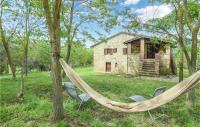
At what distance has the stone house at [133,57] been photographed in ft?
72.9

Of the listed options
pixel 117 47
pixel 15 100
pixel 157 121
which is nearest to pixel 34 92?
pixel 15 100

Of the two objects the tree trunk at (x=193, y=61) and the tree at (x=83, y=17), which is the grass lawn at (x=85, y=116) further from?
the tree at (x=83, y=17)

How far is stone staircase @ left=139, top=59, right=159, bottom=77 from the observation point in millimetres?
21481

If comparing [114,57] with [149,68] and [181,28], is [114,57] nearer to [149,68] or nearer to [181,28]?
[149,68]

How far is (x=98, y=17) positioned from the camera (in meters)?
13.9

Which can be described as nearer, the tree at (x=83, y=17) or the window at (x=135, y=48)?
the tree at (x=83, y=17)

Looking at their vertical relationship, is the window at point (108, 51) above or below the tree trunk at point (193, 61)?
above

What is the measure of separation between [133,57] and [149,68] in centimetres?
262

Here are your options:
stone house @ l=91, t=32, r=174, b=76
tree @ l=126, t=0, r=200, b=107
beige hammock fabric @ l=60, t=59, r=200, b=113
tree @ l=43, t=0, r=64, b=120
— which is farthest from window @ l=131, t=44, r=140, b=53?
beige hammock fabric @ l=60, t=59, r=200, b=113

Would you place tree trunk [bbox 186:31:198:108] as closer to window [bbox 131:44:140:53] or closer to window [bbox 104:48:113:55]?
window [bbox 131:44:140:53]

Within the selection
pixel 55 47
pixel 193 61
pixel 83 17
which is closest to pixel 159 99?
pixel 55 47

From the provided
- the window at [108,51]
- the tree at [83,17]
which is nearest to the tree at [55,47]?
the tree at [83,17]

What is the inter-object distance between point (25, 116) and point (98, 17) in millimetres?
8765

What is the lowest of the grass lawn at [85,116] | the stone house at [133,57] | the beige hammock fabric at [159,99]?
the grass lawn at [85,116]
